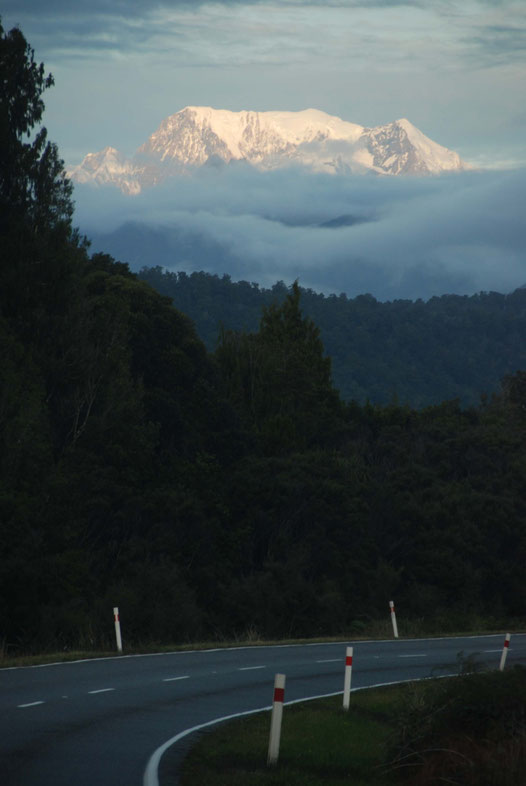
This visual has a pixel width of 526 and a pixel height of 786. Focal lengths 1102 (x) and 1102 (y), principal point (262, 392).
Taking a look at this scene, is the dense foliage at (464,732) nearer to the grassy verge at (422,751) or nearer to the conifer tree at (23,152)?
the grassy verge at (422,751)

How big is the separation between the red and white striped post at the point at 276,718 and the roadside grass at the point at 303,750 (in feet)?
0.33

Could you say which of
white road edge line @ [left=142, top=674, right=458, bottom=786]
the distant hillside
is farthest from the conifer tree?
the distant hillside

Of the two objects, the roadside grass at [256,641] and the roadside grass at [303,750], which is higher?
the roadside grass at [303,750]

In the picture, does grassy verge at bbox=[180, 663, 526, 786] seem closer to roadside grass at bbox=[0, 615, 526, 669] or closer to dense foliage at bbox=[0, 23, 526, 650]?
roadside grass at bbox=[0, 615, 526, 669]

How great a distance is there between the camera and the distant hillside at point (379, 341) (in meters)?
156

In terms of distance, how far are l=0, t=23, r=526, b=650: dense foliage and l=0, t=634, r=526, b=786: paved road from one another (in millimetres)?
4930

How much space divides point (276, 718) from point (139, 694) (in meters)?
5.55

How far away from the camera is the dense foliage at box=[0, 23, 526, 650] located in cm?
3102

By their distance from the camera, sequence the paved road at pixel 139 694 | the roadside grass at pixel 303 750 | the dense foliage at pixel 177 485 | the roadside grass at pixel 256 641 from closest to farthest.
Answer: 1. the roadside grass at pixel 303 750
2. the paved road at pixel 139 694
3. the roadside grass at pixel 256 641
4. the dense foliage at pixel 177 485

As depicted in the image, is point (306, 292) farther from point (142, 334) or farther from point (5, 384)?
point (5, 384)

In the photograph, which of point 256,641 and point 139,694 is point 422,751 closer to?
point 139,694

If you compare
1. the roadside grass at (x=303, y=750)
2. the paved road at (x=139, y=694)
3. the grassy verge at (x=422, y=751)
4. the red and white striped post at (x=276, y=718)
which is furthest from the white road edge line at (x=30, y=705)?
the red and white striped post at (x=276, y=718)

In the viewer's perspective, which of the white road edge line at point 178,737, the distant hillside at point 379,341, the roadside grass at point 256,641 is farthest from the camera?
the distant hillside at point 379,341

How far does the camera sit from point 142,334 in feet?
144
